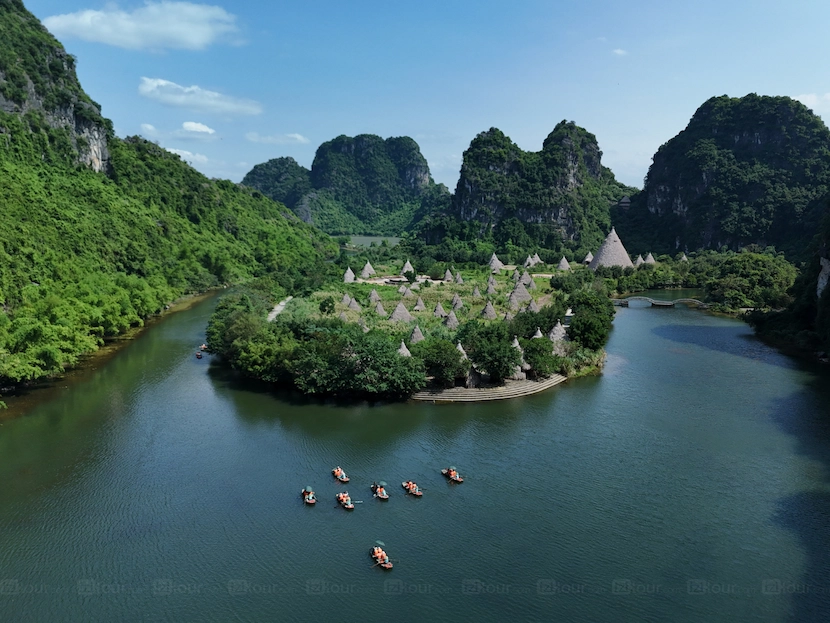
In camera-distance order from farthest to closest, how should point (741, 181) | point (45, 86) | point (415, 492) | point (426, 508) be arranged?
1. point (741, 181)
2. point (45, 86)
3. point (415, 492)
4. point (426, 508)

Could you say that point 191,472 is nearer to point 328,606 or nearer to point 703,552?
point 328,606

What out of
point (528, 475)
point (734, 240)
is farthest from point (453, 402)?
point (734, 240)

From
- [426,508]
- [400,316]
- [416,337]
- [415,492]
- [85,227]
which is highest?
[85,227]

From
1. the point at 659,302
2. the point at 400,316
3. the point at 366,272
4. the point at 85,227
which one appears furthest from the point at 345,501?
the point at 366,272

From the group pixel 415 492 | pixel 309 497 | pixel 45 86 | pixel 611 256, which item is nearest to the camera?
pixel 309 497

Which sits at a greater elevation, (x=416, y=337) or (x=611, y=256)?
(x=611, y=256)

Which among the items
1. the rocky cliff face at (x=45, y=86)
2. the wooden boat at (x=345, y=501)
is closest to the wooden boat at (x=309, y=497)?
the wooden boat at (x=345, y=501)

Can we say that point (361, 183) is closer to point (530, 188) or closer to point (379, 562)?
point (530, 188)
